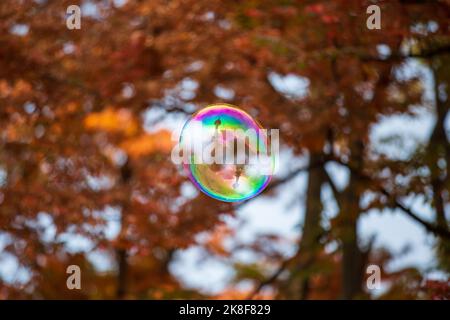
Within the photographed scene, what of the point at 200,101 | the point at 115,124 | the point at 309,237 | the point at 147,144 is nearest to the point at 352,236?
the point at 309,237

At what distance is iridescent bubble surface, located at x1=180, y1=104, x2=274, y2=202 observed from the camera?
7.62 m

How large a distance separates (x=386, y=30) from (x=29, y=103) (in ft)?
14.6

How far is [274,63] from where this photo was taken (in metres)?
9.89

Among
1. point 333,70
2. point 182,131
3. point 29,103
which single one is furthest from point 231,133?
point 29,103

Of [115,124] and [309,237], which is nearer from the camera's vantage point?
[309,237]

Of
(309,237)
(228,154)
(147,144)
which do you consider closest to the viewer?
(228,154)

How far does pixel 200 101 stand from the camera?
31.9ft

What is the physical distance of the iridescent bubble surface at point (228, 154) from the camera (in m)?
7.62

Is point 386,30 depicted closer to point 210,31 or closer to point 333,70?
point 333,70

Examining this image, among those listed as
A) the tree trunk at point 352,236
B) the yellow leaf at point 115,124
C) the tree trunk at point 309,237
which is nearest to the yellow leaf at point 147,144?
the yellow leaf at point 115,124

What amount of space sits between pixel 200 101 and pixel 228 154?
207cm

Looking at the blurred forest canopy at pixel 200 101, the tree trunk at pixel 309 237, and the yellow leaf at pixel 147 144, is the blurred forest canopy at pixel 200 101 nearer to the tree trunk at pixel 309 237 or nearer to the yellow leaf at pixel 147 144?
the tree trunk at pixel 309 237

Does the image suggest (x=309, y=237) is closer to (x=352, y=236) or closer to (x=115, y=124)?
(x=352, y=236)

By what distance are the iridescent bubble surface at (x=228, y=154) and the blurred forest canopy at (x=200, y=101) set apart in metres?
0.89
